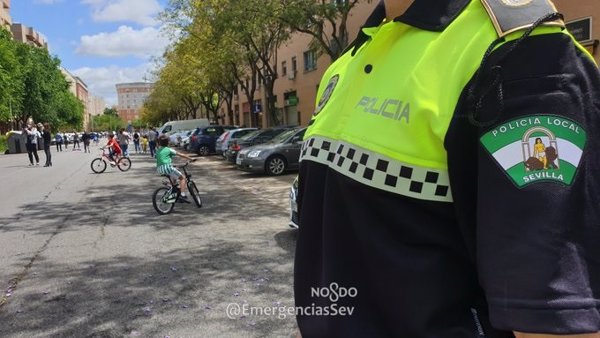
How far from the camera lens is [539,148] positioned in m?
0.81

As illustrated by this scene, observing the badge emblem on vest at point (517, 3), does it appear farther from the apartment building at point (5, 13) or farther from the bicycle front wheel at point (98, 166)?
the apartment building at point (5, 13)

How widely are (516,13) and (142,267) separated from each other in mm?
5566

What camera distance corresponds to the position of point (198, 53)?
29.4 m

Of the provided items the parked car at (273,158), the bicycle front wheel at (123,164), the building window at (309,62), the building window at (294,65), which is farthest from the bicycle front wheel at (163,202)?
the building window at (294,65)

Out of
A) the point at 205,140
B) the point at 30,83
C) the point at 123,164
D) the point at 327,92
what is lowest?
the point at 123,164

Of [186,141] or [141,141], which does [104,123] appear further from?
[186,141]

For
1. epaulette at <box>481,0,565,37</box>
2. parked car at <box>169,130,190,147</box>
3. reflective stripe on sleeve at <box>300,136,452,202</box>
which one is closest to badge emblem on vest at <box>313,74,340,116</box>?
reflective stripe on sleeve at <box>300,136,452,202</box>

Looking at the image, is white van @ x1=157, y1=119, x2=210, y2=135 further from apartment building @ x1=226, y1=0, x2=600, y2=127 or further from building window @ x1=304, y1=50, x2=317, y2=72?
building window @ x1=304, y1=50, x2=317, y2=72

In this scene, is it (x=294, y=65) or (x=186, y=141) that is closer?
(x=186, y=141)

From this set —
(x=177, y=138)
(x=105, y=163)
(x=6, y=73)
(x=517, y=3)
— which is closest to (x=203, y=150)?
(x=105, y=163)

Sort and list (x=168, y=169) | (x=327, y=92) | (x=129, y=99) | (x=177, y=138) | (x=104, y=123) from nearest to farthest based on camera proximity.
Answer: (x=327, y=92)
(x=168, y=169)
(x=177, y=138)
(x=104, y=123)
(x=129, y=99)

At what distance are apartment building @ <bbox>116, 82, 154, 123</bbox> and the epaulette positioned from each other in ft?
643

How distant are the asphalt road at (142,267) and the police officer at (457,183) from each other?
3.03 meters

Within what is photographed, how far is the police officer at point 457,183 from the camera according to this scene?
797 mm
